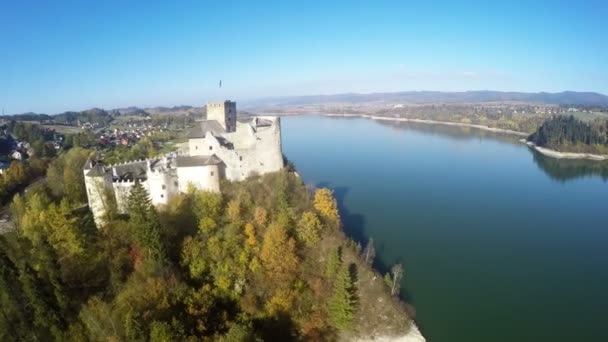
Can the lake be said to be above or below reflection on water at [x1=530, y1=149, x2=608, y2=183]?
below

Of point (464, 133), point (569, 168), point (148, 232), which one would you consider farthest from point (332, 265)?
point (464, 133)

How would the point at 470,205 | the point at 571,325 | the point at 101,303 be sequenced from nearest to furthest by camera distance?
the point at 101,303
the point at 571,325
the point at 470,205

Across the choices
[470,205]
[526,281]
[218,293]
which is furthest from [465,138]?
[218,293]

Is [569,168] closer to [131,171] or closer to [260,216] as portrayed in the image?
[260,216]

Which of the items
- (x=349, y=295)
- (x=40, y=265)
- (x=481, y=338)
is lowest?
(x=481, y=338)

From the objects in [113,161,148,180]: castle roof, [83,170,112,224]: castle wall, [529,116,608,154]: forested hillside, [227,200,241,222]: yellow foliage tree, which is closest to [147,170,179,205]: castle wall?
[113,161,148,180]: castle roof

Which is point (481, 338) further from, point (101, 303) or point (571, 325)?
point (101, 303)

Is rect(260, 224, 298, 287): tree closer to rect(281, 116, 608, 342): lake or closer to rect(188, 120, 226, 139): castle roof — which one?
rect(281, 116, 608, 342): lake

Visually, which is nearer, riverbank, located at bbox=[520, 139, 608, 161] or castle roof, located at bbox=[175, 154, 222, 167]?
castle roof, located at bbox=[175, 154, 222, 167]
